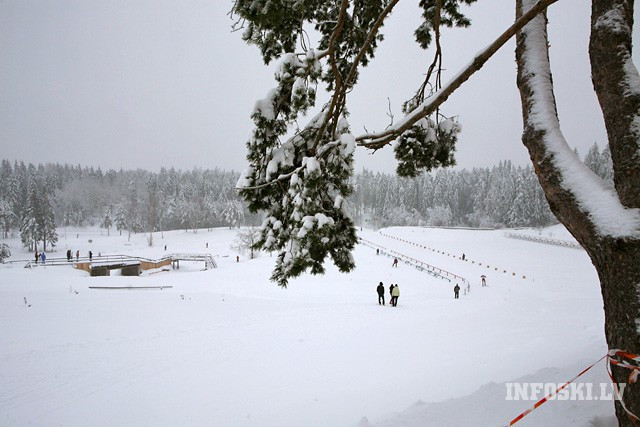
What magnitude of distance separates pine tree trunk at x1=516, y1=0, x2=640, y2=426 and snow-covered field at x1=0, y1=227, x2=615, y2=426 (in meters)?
1.45

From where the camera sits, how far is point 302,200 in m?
4.18

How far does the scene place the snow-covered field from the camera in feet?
18.7

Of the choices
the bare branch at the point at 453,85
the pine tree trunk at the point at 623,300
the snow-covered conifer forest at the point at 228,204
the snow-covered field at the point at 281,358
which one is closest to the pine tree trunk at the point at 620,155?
the pine tree trunk at the point at 623,300

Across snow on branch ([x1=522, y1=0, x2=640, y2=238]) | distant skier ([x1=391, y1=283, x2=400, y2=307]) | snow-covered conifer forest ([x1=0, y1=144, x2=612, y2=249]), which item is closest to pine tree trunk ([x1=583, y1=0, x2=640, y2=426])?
snow on branch ([x1=522, y1=0, x2=640, y2=238])

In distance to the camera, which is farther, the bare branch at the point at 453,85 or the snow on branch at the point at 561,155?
the bare branch at the point at 453,85

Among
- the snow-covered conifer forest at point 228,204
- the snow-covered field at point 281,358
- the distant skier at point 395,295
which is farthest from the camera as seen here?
the snow-covered conifer forest at point 228,204

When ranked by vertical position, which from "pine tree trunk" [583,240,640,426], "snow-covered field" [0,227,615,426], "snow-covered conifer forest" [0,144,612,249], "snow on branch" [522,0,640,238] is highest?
"snow-covered conifer forest" [0,144,612,249]

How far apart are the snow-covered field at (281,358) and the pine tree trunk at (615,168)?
145 cm

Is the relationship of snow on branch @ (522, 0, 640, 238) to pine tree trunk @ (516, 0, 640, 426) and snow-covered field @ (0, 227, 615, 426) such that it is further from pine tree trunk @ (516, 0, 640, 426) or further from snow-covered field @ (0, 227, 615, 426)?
snow-covered field @ (0, 227, 615, 426)

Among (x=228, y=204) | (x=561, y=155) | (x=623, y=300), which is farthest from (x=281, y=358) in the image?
(x=228, y=204)

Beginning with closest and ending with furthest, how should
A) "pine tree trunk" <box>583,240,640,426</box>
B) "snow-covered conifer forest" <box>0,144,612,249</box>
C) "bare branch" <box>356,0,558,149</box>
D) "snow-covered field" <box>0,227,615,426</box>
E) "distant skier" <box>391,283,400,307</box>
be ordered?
1. "pine tree trunk" <box>583,240,640,426</box>
2. "bare branch" <box>356,0,558,149</box>
3. "snow-covered field" <box>0,227,615,426</box>
4. "distant skier" <box>391,283,400,307</box>
5. "snow-covered conifer forest" <box>0,144,612,249</box>

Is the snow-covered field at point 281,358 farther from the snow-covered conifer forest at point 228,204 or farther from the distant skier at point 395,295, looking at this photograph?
the snow-covered conifer forest at point 228,204

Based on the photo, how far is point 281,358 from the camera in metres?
8.89

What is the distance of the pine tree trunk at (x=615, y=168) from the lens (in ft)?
8.72
